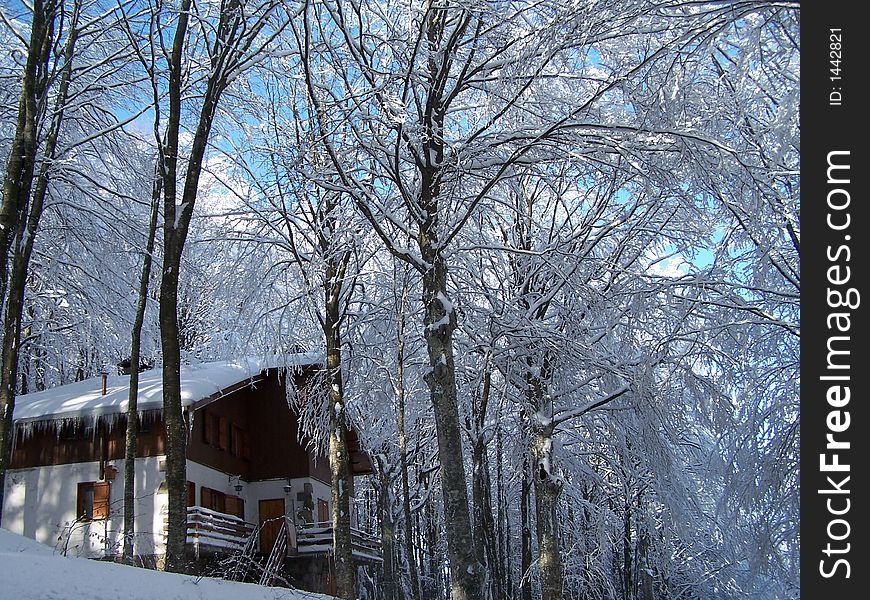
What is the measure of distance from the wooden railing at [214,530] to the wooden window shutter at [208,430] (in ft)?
7.42

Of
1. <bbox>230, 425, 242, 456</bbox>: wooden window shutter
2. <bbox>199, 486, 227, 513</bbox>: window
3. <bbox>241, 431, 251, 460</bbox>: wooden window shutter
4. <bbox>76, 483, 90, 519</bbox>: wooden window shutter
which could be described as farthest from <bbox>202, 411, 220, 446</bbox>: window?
<bbox>76, 483, 90, 519</bbox>: wooden window shutter

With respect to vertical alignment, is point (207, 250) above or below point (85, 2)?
below

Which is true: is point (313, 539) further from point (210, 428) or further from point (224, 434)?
point (210, 428)

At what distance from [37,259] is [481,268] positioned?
1084 cm

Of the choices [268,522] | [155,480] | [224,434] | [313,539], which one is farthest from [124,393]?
[313,539]

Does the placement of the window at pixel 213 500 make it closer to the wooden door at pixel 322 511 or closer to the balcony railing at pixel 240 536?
the balcony railing at pixel 240 536

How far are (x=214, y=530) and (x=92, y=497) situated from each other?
3.59m

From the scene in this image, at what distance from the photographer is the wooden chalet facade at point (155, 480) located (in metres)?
20.7

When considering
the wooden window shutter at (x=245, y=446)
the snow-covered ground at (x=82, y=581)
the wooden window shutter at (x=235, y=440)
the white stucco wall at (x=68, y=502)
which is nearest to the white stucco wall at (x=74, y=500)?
the white stucco wall at (x=68, y=502)

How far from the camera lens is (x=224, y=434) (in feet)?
80.3

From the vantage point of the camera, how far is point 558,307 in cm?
1661

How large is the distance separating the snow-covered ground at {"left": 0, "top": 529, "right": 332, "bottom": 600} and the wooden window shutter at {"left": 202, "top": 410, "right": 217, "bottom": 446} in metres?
14.7

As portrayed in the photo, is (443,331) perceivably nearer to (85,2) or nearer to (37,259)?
(85,2)
